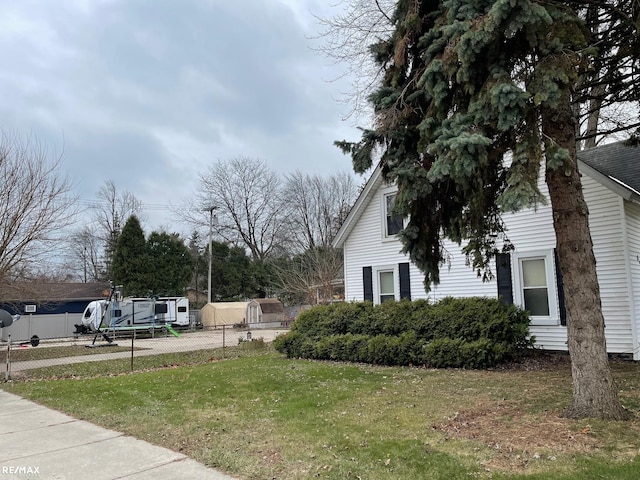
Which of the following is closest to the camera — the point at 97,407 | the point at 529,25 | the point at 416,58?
the point at 529,25

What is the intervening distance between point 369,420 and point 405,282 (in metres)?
8.21

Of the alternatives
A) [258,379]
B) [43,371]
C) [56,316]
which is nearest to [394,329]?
[258,379]

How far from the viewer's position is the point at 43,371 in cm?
1211

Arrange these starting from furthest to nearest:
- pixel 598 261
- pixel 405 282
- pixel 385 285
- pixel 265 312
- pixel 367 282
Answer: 1. pixel 265 312
2. pixel 367 282
3. pixel 385 285
4. pixel 405 282
5. pixel 598 261

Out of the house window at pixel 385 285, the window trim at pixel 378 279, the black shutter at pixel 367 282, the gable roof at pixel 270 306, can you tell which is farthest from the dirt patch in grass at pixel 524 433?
the gable roof at pixel 270 306

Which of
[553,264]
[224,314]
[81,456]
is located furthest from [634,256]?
[224,314]

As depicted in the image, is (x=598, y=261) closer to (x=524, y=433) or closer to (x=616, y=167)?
(x=616, y=167)

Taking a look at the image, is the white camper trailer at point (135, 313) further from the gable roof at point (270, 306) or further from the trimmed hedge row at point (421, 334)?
the trimmed hedge row at point (421, 334)

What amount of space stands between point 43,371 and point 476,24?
12833mm

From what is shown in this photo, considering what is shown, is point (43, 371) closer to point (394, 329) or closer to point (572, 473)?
point (394, 329)

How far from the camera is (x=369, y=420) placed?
5566 millimetres

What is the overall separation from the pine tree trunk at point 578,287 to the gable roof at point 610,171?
3.78m

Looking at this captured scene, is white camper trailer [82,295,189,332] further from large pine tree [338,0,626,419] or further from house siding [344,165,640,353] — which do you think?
large pine tree [338,0,626,419]

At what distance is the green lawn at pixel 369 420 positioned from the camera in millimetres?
4066
